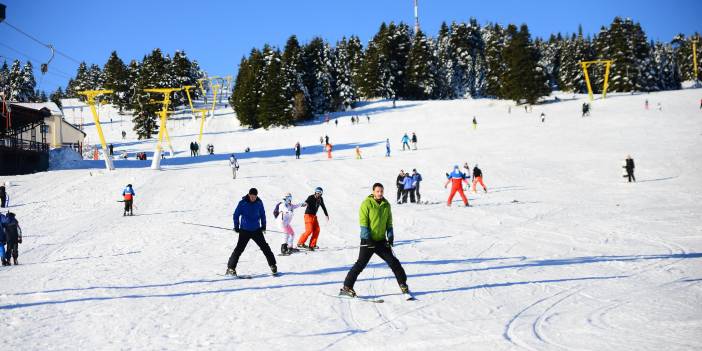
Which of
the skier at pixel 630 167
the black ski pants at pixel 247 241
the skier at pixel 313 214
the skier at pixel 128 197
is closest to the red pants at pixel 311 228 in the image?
the skier at pixel 313 214

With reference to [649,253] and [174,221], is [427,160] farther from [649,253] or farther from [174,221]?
[649,253]

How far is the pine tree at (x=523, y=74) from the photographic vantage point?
70312 millimetres

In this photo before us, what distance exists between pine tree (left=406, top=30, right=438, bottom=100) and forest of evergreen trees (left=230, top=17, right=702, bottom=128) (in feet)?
0.54

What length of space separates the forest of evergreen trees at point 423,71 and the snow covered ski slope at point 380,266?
41859mm

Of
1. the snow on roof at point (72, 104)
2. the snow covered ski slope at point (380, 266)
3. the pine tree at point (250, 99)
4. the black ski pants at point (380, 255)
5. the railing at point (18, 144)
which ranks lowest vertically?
the snow covered ski slope at point (380, 266)

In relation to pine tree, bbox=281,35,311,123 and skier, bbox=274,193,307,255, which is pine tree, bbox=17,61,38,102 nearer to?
pine tree, bbox=281,35,311,123

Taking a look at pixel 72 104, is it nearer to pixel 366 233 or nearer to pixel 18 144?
pixel 18 144

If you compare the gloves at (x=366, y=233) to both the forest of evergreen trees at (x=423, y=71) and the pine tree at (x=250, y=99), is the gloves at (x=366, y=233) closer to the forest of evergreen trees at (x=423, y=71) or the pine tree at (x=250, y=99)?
the forest of evergreen trees at (x=423, y=71)

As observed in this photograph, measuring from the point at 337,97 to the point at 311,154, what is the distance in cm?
4207

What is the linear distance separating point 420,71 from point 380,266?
8177 centimetres

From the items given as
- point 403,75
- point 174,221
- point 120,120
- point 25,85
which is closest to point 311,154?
point 174,221

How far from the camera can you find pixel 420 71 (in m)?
88.6

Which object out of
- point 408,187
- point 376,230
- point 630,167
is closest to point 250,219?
point 376,230

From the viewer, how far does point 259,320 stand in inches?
255
